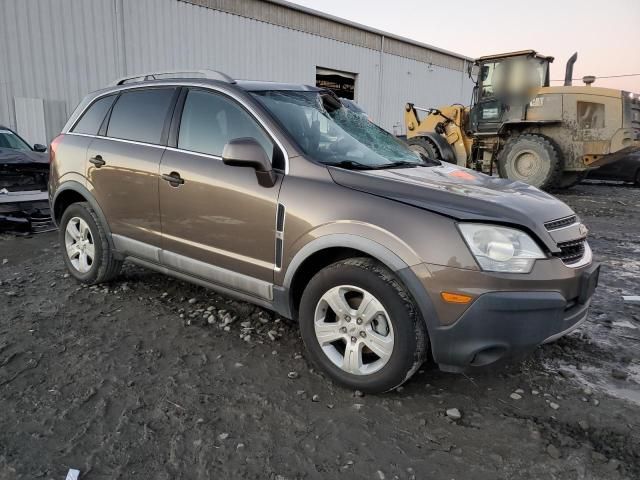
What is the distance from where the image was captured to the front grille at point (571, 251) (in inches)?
100

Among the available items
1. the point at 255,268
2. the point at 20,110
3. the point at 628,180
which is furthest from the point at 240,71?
the point at 255,268

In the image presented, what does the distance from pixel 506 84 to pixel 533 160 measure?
1.98m

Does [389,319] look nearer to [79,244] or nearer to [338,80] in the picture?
[79,244]

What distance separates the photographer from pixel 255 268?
121 inches

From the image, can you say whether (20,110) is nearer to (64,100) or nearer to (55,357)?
(64,100)

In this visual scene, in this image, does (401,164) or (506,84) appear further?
(506,84)

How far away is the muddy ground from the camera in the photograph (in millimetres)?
2162

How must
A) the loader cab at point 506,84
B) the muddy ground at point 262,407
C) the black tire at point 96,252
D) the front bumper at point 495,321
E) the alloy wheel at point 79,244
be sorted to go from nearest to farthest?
the muddy ground at point 262,407, the front bumper at point 495,321, the black tire at point 96,252, the alloy wheel at point 79,244, the loader cab at point 506,84

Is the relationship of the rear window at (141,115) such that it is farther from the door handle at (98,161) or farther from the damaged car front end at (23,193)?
the damaged car front end at (23,193)

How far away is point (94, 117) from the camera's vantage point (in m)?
4.29

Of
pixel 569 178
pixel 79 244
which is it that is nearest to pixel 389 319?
pixel 79 244

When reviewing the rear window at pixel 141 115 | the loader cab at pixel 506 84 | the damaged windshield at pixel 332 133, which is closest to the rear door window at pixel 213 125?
the damaged windshield at pixel 332 133

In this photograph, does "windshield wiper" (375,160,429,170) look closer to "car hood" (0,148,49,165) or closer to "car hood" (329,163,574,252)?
"car hood" (329,163,574,252)

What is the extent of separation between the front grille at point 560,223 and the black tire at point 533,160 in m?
8.56
